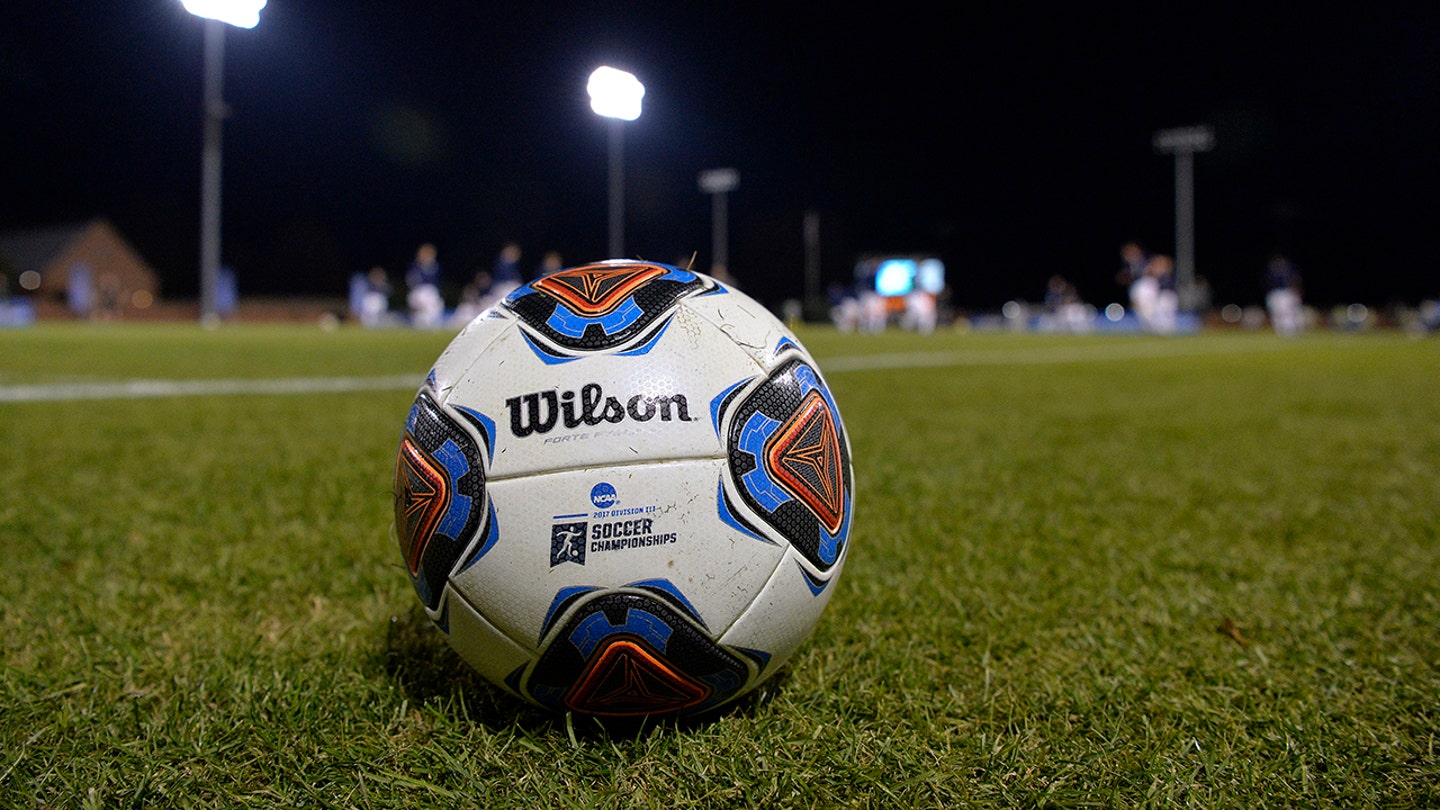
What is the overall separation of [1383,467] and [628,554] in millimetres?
4489

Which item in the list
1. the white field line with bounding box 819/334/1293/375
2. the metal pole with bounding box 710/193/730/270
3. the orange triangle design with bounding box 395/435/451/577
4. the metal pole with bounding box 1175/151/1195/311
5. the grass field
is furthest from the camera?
the metal pole with bounding box 710/193/730/270

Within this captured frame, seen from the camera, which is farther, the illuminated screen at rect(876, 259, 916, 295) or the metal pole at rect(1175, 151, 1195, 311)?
the illuminated screen at rect(876, 259, 916, 295)

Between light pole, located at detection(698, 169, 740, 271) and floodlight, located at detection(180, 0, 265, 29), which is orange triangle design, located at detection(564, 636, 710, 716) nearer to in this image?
floodlight, located at detection(180, 0, 265, 29)

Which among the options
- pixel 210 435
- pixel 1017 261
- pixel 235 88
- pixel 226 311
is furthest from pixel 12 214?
pixel 210 435

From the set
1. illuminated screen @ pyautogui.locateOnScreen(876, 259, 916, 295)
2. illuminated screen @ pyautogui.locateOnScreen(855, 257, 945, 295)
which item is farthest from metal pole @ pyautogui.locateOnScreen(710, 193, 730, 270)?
illuminated screen @ pyautogui.locateOnScreen(876, 259, 916, 295)

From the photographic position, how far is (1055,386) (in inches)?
361

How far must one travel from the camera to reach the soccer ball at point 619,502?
1.51 meters

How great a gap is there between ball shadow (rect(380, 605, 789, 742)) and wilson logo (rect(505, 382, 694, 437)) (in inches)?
21.1

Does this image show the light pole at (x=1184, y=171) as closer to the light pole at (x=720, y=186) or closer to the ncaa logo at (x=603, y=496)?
the light pole at (x=720, y=186)

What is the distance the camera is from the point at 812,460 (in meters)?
1.67

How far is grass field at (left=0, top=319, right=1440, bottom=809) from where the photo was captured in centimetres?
148

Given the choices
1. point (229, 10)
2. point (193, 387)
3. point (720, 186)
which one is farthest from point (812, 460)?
point (720, 186)

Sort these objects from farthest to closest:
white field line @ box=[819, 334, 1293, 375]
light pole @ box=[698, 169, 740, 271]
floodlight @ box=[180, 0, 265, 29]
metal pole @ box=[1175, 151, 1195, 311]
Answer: light pole @ box=[698, 169, 740, 271]
metal pole @ box=[1175, 151, 1195, 311]
white field line @ box=[819, 334, 1293, 375]
floodlight @ box=[180, 0, 265, 29]

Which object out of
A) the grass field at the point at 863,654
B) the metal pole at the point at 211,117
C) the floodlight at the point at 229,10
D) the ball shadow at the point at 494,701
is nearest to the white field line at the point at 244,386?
the grass field at the point at 863,654
